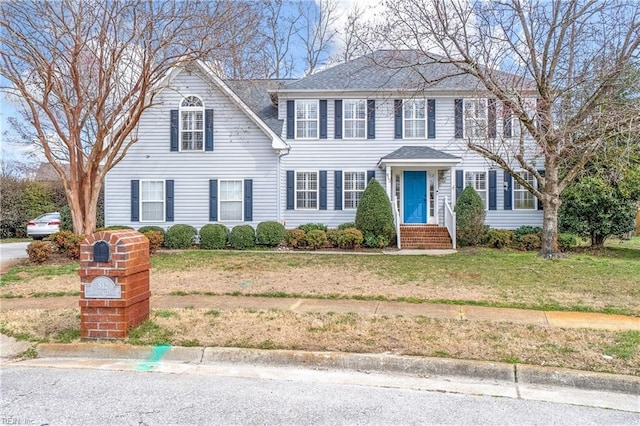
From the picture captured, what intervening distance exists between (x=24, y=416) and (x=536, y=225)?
16.8 m

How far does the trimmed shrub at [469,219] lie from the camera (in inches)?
590

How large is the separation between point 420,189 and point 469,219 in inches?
99.8

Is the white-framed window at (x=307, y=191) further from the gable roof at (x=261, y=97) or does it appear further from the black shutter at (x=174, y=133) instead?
the black shutter at (x=174, y=133)

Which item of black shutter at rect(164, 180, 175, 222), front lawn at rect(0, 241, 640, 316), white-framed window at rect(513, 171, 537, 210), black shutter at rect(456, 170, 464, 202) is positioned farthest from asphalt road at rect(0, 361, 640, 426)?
white-framed window at rect(513, 171, 537, 210)

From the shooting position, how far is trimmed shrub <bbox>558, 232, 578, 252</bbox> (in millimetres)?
14296

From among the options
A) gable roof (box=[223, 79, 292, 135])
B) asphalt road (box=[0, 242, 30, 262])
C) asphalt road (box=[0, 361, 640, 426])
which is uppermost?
gable roof (box=[223, 79, 292, 135])

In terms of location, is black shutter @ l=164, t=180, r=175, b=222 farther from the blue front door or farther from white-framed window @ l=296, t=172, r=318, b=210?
the blue front door

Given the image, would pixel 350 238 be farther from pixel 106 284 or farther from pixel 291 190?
pixel 106 284

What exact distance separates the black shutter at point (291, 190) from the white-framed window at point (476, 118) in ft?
20.8

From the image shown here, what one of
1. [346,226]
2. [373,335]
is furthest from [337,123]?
[373,335]

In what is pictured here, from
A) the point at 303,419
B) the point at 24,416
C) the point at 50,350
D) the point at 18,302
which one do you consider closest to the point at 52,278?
the point at 18,302

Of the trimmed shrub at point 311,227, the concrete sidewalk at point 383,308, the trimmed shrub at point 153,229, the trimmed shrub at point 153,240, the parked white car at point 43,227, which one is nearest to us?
the concrete sidewalk at point 383,308

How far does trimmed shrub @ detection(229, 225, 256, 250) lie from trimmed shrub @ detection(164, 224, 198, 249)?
1421 mm

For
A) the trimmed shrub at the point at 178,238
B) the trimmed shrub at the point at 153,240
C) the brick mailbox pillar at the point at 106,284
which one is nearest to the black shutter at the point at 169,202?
the trimmed shrub at the point at 178,238
